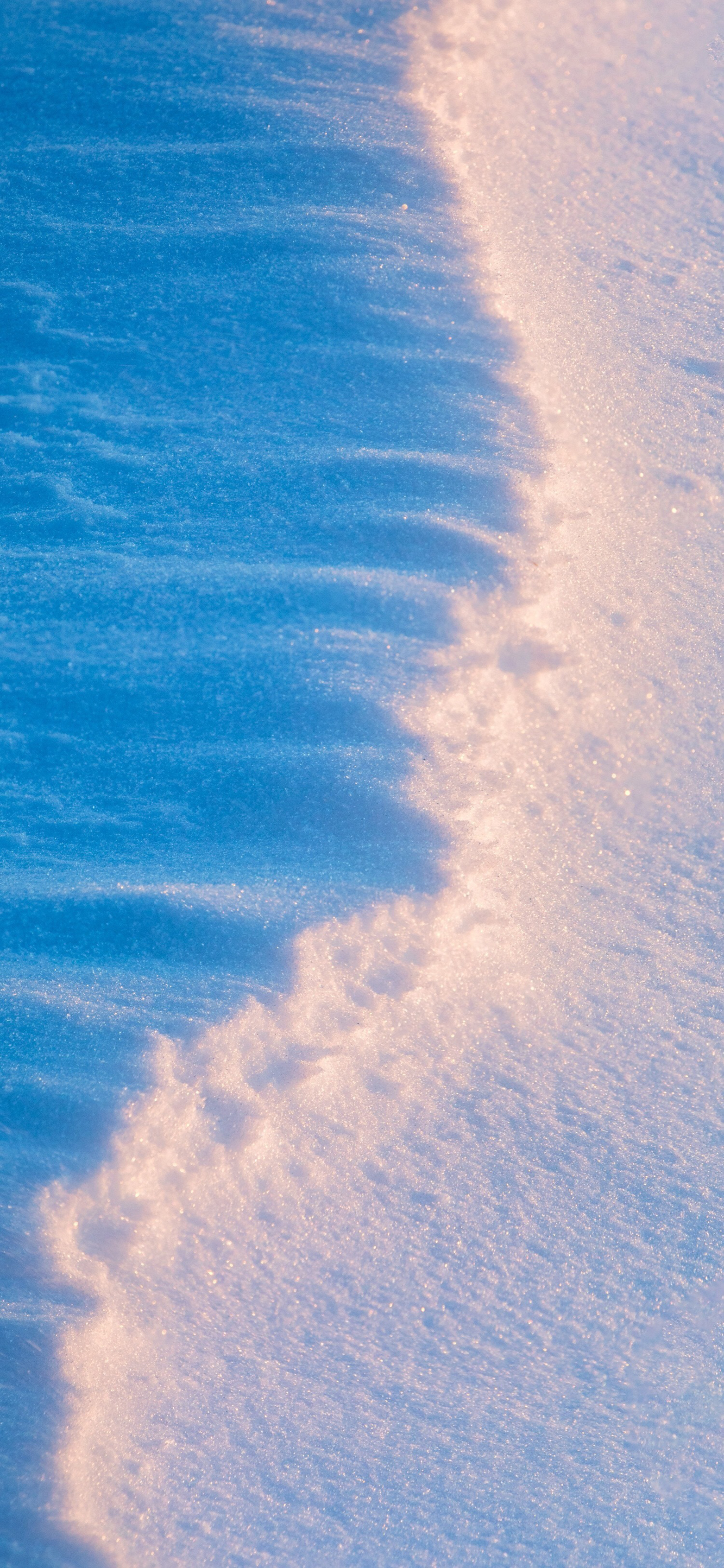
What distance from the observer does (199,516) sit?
4.55ft

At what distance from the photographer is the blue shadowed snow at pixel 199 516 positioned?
1.29m

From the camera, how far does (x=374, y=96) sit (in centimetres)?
148

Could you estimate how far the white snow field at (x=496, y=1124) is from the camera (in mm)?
1197

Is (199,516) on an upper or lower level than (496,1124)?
upper

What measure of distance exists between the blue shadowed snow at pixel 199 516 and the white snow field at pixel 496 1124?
0.04m

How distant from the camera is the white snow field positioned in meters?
1.20

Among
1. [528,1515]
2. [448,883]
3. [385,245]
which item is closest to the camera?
[528,1515]

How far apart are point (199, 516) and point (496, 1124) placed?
1007mm

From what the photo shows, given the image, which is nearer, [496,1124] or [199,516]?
[496,1124]

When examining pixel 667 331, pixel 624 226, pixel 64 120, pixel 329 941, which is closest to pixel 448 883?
pixel 329 941

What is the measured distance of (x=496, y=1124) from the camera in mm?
1276

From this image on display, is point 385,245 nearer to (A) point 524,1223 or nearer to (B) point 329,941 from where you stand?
(B) point 329,941

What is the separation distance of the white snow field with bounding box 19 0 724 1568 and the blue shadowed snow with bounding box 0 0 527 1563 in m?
0.04

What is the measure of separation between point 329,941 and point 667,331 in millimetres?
1140
